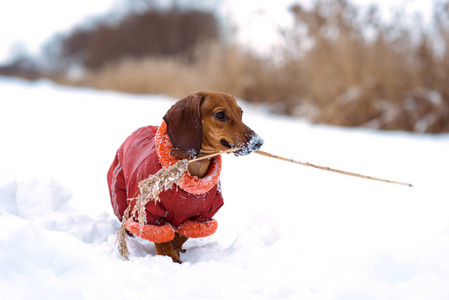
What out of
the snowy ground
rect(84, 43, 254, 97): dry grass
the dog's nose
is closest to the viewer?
the snowy ground

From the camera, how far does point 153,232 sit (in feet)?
5.92

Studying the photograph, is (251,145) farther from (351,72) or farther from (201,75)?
(201,75)

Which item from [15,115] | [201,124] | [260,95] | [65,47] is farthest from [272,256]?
[65,47]

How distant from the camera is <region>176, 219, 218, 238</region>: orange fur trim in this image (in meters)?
2.00

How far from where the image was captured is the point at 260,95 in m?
8.45

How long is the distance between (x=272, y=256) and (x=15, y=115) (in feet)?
18.2

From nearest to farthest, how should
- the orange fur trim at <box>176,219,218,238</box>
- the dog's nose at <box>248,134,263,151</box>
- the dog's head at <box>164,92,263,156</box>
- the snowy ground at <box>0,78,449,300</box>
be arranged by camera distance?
the snowy ground at <box>0,78,449,300</box>
the dog's nose at <box>248,134,263,151</box>
the dog's head at <box>164,92,263,156</box>
the orange fur trim at <box>176,219,218,238</box>

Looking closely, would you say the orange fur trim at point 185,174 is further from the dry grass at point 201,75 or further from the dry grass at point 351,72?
the dry grass at point 201,75

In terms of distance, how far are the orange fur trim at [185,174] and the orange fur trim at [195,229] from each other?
22cm

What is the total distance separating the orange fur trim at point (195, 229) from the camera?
6.56 feet

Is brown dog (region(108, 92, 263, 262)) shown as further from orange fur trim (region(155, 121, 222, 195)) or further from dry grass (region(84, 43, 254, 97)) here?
dry grass (region(84, 43, 254, 97))

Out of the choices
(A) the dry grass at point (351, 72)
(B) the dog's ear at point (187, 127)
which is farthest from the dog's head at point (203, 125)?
(A) the dry grass at point (351, 72)

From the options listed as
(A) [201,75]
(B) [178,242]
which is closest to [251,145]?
(B) [178,242]

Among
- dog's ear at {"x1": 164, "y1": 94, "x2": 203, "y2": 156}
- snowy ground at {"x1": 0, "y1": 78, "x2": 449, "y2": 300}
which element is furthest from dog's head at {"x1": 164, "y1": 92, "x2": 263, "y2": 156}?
snowy ground at {"x1": 0, "y1": 78, "x2": 449, "y2": 300}
